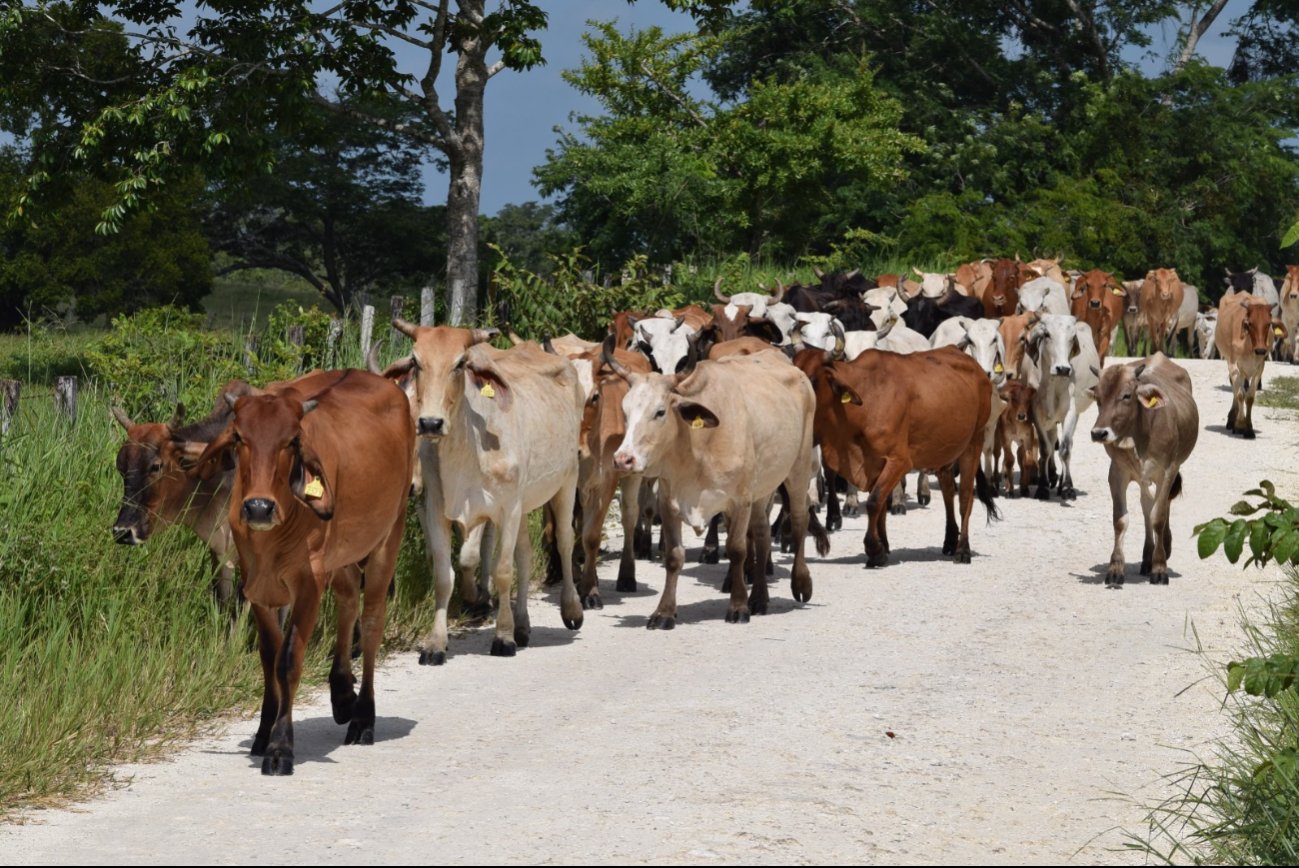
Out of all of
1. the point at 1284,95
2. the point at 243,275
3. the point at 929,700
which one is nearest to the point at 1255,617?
the point at 929,700

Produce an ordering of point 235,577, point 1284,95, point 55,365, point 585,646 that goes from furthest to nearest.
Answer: point 1284,95 → point 55,365 → point 585,646 → point 235,577

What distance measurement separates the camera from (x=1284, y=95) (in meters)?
48.3

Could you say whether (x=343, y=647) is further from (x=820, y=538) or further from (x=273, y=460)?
(x=820, y=538)

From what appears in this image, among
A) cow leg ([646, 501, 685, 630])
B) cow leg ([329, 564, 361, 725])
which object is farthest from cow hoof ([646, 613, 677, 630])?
cow leg ([329, 564, 361, 725])

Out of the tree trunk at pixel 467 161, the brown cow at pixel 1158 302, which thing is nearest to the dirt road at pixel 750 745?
the tree trunk at pixel 467 161

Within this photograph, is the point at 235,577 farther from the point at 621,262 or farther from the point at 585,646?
the point at 621,262

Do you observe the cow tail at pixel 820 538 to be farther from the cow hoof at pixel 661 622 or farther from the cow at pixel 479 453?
the cow at pixel 479 453

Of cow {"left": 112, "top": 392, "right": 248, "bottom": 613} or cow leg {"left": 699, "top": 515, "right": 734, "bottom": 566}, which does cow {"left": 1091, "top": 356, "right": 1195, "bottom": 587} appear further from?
cow {"left": 112, "top": 392, "right": 248, "bottom": 613}

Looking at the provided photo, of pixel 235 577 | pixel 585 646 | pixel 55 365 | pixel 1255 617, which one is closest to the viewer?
pixel 235 577

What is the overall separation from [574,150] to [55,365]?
11533 millimetres

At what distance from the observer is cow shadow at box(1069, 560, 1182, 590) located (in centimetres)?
1525

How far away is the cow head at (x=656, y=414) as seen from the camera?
12.6 metres

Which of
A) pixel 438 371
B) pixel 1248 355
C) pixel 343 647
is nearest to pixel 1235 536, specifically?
pixel 343 647

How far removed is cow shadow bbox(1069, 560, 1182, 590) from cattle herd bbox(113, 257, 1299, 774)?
0.49ft
